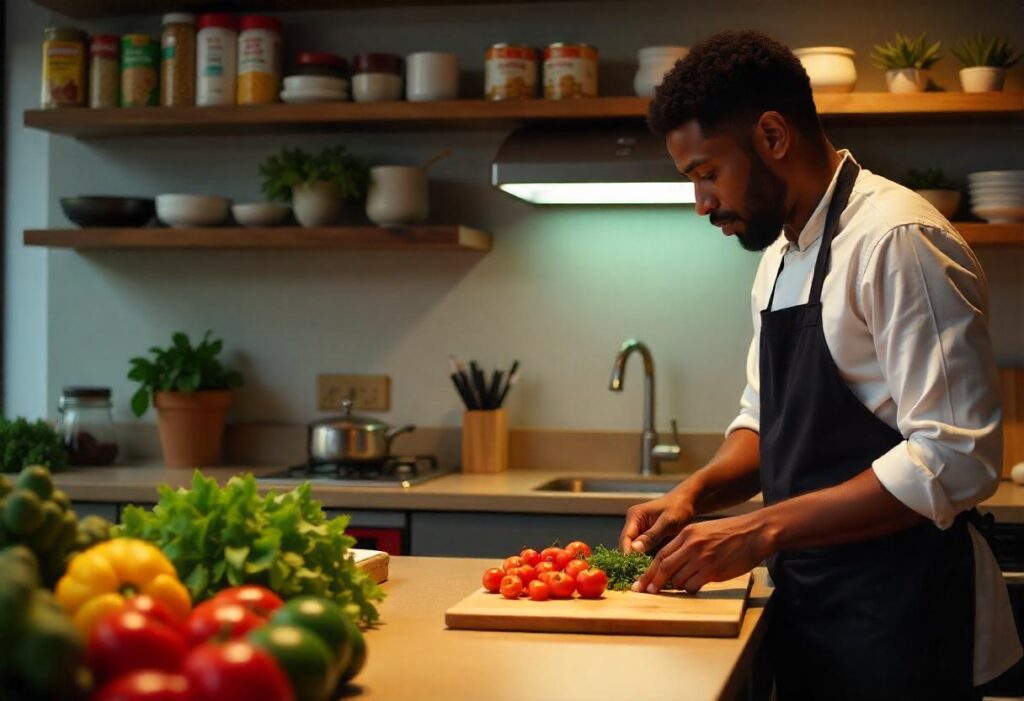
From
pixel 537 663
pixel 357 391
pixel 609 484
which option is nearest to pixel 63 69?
pixel 357 391

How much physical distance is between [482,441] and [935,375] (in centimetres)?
205

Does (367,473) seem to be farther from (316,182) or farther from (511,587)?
(511,587)

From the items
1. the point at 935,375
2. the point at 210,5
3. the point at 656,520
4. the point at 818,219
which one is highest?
the point at 210,5

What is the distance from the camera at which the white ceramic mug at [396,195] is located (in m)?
3.67

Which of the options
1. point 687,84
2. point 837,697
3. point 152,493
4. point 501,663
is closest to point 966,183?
point 687,84

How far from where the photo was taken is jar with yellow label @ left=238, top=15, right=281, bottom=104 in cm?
375

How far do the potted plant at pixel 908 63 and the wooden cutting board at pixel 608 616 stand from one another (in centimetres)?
206

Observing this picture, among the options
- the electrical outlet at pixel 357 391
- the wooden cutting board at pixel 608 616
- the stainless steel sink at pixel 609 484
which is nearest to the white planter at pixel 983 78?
the stainless steel sink at pixel 609 484

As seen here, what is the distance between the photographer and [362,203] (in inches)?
154

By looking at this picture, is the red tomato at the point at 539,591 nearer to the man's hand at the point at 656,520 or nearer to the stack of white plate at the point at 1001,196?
the man's hand at the point at 656,520

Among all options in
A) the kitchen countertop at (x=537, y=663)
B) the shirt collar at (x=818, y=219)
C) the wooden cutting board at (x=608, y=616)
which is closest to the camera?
the kitchen countertop at (x=537, y=663)

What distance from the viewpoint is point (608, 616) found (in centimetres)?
169

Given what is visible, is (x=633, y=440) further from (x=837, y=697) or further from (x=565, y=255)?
(x=837, y=697)

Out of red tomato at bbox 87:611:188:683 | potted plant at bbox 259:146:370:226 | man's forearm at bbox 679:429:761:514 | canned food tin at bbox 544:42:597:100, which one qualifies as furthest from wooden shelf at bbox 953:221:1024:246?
red tomato at bbox 87:611:188:683
